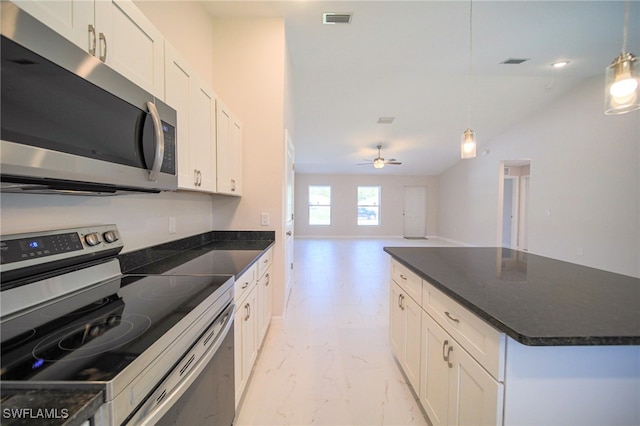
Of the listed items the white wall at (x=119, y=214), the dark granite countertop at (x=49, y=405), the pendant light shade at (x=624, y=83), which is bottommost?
the dark granite countertop at (x=49, y=405)

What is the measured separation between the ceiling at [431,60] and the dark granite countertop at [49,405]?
315 cm

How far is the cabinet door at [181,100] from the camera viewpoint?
55.9 inches

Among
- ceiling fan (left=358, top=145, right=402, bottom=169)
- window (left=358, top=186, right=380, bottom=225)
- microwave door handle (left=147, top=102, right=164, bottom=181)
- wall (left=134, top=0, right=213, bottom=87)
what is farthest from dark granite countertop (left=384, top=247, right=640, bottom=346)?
window (left=358, top=186, right=380, bottom=225)

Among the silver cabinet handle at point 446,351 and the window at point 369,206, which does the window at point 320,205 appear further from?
the silver cabinet handle at point 446,351

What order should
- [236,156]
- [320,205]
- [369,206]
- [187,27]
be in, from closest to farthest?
[187,27] < [236,156] < [320,205] < [369,206]

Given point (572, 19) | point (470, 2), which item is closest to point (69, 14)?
point (470, 2)

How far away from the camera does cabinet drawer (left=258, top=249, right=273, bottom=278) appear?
211cm

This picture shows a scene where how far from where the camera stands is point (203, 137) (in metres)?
1.83

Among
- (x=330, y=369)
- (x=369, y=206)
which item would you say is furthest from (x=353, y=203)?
(x=330, y=369)

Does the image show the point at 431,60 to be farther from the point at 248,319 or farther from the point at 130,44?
the point at 248,319

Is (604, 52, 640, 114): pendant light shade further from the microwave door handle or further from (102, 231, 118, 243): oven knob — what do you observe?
(102, 231, 118, 243): oven knob

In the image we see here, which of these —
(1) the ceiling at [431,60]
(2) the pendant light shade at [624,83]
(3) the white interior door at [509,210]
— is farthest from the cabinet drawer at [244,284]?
(3) the white interior door at [509,210]

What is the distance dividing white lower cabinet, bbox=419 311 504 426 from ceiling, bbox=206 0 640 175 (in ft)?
9.81

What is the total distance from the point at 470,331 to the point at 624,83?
82.4 inches
